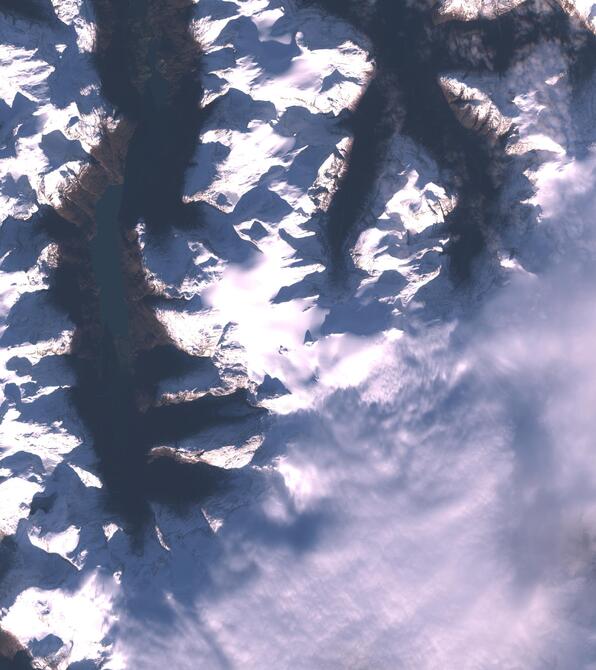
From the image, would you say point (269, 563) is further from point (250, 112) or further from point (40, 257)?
point (250, 112)

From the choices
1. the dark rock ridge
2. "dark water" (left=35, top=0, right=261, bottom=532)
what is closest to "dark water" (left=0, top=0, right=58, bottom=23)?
"dark water" (left=35, top=0, right=261, bottom=532)

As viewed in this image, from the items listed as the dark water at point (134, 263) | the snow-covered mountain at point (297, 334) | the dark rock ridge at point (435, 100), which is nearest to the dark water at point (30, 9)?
the snow-covered mountain at point (297, 334)

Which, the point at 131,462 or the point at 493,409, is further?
the point at 131,462

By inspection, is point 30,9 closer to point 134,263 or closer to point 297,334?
point 134,263

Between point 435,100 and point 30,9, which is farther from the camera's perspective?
point 30,9

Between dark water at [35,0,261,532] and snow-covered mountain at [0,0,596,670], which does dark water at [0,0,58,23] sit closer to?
snow-covered mountain at [0,0,596,670]

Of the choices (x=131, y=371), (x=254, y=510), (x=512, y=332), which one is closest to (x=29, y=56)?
(x=131, y=371)

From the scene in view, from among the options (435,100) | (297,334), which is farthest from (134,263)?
(435,100)

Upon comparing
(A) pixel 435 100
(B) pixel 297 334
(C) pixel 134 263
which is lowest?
(B) pixel 297 334
